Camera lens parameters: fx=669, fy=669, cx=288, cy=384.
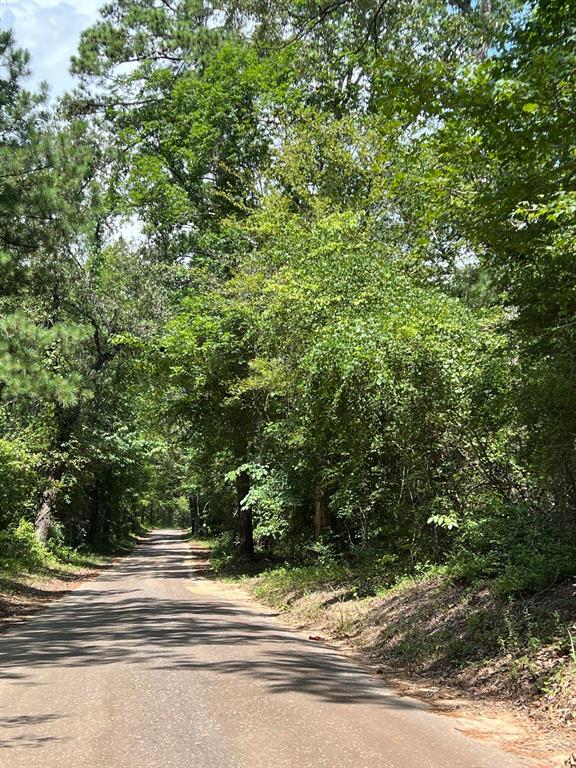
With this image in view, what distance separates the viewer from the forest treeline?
7.98m

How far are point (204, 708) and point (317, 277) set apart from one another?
9.84 m

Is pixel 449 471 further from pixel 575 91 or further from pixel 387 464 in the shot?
pixel 575 91

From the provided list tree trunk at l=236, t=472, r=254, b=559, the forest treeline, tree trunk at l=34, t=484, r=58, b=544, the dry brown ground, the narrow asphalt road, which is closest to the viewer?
the narrow asphalt road

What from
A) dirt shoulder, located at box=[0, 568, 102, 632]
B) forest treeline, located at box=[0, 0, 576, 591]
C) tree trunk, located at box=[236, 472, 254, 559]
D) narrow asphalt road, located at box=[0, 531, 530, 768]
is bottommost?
dirt shoulder, located at box=[0, 568, 102, 632]

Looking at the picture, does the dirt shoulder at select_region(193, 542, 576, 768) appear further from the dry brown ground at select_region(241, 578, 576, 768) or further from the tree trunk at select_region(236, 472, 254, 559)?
the tree trunk at select_region(236, 472, 254, 559)

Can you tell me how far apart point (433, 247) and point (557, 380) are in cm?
1066

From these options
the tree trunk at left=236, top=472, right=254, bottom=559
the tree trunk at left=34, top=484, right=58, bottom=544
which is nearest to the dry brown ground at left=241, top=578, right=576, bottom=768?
the tree trunk at left=236, top=472, right=254, bottom=559

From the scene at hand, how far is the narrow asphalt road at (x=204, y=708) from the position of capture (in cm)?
479

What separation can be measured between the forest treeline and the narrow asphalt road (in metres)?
3.02

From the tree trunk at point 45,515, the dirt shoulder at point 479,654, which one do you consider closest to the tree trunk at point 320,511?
the dirt shoulder at point 479,654

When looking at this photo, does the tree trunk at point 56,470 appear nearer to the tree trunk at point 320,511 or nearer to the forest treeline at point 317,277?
the forest treeline at point 317,277

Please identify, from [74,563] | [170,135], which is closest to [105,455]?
[74,563]

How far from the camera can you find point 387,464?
14.0 metres

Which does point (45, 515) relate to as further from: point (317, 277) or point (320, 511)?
point (317, 277)
